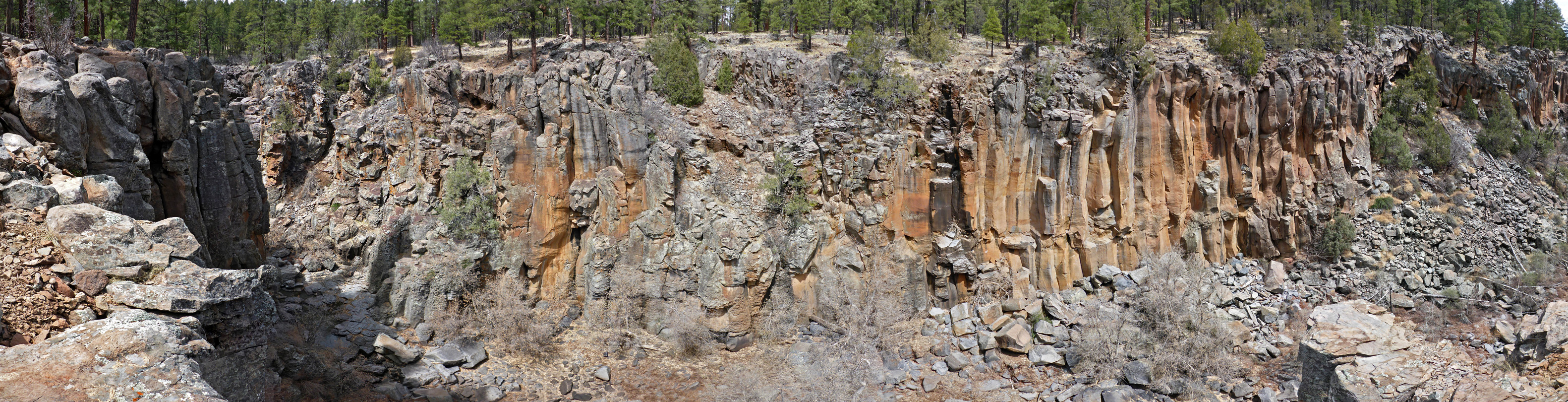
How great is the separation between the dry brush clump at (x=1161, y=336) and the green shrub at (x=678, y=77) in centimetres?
1641

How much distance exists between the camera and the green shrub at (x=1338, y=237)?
28.9 meters

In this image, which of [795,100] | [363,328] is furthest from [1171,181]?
[363,328]

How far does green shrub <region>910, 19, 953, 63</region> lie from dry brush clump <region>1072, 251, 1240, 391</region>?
39.9 feet

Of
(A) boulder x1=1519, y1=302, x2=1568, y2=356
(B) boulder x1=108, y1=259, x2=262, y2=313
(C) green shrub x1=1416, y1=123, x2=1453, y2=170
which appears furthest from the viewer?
(C) green shrub x1=1416, y1=123, x2=1453, y2=170

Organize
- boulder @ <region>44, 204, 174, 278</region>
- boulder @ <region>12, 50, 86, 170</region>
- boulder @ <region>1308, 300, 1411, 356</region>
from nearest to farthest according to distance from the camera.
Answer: boulder @ <region>44, 204, 174, 278</region> < boulder @ <region>12, 50, 86, 170</region> < boulder @ <region>1308, 300, 1411, 356</region>

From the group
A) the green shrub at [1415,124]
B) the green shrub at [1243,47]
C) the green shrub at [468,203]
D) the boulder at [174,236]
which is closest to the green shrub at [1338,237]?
the green shrub at [1415,124]

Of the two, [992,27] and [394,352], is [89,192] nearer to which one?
[394,352]

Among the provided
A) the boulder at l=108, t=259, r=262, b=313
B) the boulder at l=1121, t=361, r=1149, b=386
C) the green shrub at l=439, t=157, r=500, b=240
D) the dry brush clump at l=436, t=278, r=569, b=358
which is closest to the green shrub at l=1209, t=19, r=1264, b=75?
the boulder at l=1121, t=361, r=1149, b=386

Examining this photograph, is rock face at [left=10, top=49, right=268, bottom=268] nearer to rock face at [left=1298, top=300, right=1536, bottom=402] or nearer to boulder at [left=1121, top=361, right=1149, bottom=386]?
boulder at [left=1121, top=361, right=1149, bottom=386]

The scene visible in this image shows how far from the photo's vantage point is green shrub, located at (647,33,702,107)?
28.7 meters

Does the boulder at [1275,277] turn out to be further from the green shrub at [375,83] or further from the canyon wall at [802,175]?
the green shrub at [375,83]

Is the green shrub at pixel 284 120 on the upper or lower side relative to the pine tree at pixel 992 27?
lower

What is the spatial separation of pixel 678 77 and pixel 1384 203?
96.3 feet

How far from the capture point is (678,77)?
2873 cm
